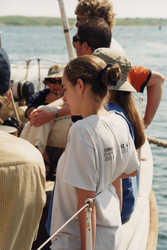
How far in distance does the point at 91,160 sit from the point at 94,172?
58 mm

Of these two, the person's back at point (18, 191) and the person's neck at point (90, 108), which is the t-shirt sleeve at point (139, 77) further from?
the person's back at point (18, 191)

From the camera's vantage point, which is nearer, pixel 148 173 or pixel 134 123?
pixel 134 123

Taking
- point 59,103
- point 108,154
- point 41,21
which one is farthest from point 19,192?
point 41,21

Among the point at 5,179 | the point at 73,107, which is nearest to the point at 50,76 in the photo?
the point at 73,107

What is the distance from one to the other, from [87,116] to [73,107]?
0.27 feet

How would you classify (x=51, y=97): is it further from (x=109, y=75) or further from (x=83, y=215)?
(x=83, y=215)

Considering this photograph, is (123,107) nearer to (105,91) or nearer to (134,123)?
(134,123)

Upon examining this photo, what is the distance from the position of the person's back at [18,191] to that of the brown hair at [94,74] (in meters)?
0.51

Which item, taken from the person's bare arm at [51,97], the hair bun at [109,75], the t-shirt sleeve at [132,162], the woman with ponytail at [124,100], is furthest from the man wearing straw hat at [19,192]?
the person's bare arm at [51,97]

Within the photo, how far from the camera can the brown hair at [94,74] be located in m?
1.46

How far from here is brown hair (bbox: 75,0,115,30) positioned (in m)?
3.03

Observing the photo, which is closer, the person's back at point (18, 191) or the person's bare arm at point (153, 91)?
the person's back at point (18, 191)

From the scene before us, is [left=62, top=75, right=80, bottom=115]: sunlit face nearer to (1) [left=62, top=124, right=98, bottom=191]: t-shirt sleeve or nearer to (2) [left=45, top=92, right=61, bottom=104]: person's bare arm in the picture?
(1) [left=62, top=124, right=98, bottom=191]: t-shirt sleeve

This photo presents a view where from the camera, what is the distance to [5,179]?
0.97 meters
